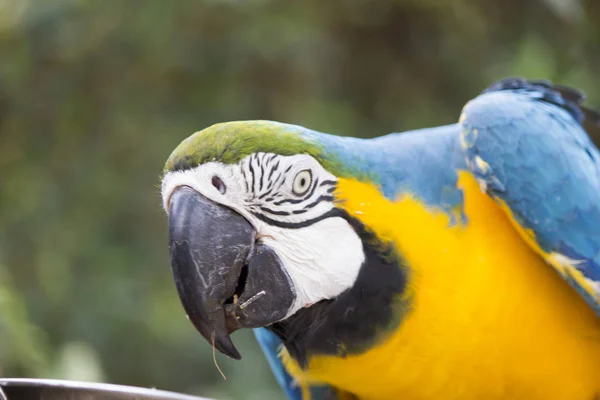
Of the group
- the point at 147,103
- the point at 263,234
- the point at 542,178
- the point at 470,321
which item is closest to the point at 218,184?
the point at 263,234

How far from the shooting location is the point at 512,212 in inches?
58.2

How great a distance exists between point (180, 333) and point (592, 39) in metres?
2.18

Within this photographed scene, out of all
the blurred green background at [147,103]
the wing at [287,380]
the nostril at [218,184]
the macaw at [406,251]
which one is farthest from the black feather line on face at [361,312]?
the blurred green background at [147,103]

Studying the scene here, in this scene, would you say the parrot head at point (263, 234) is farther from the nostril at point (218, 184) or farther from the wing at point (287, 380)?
the wing at point (287, 380)

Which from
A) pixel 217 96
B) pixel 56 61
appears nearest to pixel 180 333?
pixel 217 96

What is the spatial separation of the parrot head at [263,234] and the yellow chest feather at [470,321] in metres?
0.06

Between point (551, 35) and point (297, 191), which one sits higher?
point (551, 35)

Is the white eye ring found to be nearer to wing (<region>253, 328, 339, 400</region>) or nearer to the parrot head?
the parrot head

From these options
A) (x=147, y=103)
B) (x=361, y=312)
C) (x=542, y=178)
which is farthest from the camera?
(x=147, y=103)

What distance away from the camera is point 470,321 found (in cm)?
140

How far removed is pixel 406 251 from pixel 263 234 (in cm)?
29

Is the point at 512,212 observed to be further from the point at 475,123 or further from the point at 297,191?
the point at 297,191

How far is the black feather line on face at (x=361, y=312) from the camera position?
4.29 ft

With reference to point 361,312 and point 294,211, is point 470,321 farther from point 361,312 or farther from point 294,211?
point 294,211
